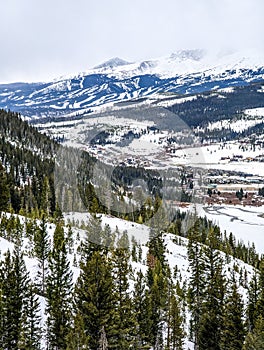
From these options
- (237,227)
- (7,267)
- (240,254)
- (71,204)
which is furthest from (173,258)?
(237,227)

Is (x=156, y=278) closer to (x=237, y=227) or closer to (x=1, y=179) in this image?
(x=1, y=179)

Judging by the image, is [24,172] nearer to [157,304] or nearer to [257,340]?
[157,304]

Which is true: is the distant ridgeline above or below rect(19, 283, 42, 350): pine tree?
above

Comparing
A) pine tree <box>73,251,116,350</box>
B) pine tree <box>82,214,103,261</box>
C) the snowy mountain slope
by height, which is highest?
pine tree <box>82,214,103,261</box>

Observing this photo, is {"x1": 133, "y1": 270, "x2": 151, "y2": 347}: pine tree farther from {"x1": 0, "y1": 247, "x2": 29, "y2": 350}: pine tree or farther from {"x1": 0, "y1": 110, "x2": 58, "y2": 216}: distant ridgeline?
→ {"x1": 0, "y1": 110, "x2": 58, "y2": 216}: distant ridgeline

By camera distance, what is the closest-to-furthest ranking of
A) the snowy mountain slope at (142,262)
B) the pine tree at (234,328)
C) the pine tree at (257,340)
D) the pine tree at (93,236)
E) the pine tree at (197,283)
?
the pine tree at (257,340) < the pine tree at (234,328) < the pine tree at (93,236) < the pine tree at (197,283) < the snowy mountain slope at (142,262)

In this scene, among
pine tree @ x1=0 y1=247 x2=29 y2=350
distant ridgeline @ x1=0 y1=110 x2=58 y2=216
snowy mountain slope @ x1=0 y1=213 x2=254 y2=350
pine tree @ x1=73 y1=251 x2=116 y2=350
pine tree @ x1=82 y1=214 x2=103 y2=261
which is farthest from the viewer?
distant ridgeline @ x1=0 y1=110 x2=58 y2=216

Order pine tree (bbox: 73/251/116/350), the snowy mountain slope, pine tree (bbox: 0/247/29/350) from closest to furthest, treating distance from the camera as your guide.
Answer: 1. pine tree (bbox: 73/251/116/350)
2. pine tree (bbox: 0/247/29/350)
3. the snowy mountain slope

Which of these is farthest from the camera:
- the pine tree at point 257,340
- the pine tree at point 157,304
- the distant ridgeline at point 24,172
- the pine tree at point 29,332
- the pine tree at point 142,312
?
the distant ridgeline at point 24,172

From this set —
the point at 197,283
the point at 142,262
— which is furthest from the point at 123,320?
the point at 142,262

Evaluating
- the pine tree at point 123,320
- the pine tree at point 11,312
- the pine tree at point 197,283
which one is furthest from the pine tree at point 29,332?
the pine tree at point 197,283

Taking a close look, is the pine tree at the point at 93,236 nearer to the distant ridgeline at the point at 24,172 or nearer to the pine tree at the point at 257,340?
the pine tree at the point at 257,340

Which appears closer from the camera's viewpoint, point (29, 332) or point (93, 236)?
point (29, 332)

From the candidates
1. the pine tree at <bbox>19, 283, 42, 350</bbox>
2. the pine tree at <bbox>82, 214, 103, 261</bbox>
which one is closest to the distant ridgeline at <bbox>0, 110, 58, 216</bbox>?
the pine tree at <bbox>82, 214, 103, 261</bbox>
